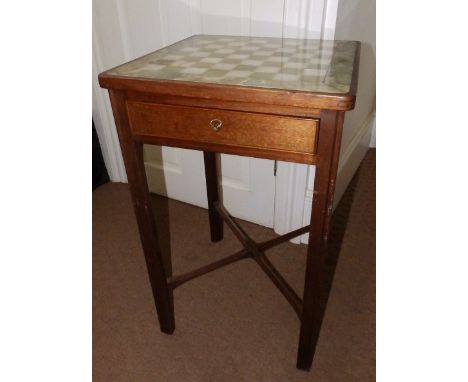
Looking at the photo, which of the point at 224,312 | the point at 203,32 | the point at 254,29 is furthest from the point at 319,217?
the point at 203,32

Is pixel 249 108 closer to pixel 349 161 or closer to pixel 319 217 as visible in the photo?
pixel 319 217

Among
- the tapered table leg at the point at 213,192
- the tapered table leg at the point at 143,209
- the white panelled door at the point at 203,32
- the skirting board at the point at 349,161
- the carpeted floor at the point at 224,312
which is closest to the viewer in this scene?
the tapered table leg at the point at 143,209

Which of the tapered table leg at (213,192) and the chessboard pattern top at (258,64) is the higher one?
the chessboard pattern top at (258,64)

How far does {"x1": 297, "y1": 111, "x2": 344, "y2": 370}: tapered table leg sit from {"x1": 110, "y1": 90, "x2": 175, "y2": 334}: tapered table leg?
13.9 inches

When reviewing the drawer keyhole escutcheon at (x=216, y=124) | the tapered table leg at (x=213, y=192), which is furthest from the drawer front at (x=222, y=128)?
the tapered table leg at (x=213, y=192)

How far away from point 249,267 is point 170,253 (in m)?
0.28

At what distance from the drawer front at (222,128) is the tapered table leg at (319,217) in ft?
0.08

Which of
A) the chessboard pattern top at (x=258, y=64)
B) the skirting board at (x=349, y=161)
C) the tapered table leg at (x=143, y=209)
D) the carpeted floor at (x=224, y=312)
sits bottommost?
the carpeted floor at (x=224, y=312)

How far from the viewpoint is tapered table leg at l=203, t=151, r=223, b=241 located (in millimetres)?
1178

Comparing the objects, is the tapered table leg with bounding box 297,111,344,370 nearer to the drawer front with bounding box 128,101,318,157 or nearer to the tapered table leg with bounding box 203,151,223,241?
the drawer front with bounding box 128,101,318,157

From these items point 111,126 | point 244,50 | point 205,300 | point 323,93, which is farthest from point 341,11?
point 111,126

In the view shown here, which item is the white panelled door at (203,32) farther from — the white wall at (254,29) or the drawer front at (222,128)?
the drawer front at (222,128)

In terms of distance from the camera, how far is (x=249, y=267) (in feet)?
4.08

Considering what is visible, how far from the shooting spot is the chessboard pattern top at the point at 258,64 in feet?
2.10
